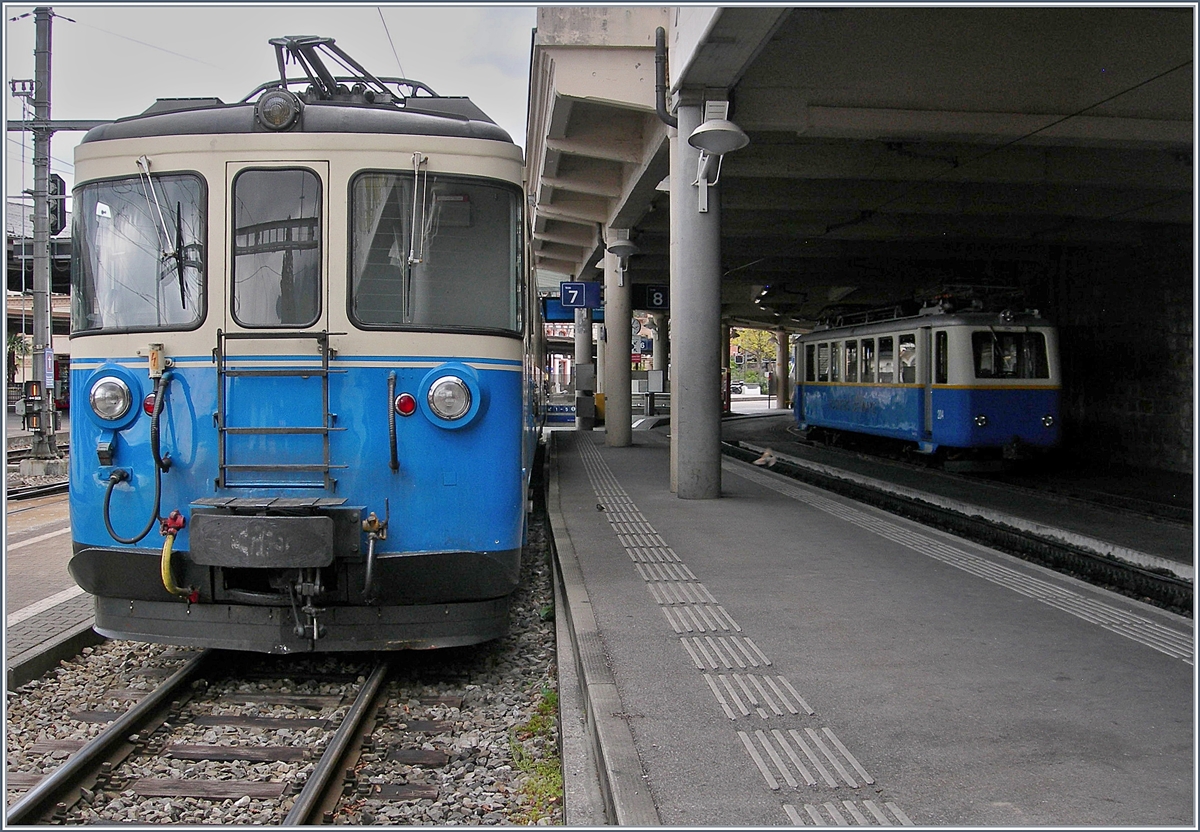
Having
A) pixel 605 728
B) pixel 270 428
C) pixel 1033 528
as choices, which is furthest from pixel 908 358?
pixel 605 728

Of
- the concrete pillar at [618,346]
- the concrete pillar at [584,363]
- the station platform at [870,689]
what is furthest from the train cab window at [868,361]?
the station platform at [870,689]

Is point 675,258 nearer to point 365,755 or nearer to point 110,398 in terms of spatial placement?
point 110,398

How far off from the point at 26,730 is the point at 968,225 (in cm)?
1811

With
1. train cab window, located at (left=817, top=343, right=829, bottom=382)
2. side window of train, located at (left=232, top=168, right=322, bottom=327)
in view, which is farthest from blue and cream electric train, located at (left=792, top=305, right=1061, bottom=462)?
side window of train, located at (left=232, top=168, right=322, bottom=327)

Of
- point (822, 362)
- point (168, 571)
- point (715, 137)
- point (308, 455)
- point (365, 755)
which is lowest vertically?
point (365, 755)

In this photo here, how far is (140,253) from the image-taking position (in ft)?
16.5

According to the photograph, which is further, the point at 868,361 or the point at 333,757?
the point at 868,361

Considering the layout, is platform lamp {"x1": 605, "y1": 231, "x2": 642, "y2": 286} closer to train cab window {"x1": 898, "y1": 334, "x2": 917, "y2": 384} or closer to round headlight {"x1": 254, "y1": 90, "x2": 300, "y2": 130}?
train cab window {"x1": 898, "y1": 334, "x2": 917, "y2": 384}

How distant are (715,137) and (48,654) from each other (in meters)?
7.10

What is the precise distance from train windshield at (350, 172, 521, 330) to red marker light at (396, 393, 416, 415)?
392 mm

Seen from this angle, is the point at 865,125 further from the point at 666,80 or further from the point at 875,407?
the point at 875,407

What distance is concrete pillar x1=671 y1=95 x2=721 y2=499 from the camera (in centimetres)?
1079

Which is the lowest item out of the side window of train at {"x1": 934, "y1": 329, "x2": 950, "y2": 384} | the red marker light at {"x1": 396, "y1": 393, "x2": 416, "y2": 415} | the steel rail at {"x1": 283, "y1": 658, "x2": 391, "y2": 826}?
the steel rail at {"x1": 283, "y1": 658, "x2": 391, "y2": 826}

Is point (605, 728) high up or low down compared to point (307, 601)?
down
